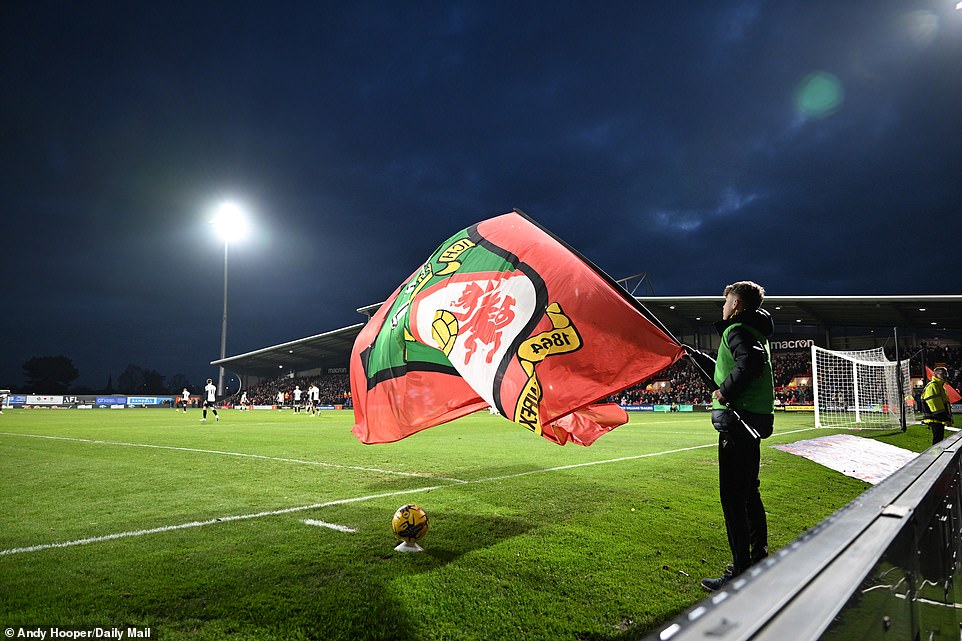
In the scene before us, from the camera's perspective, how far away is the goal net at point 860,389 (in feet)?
77.7

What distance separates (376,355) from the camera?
6.05m

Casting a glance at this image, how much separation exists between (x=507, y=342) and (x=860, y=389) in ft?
86.5

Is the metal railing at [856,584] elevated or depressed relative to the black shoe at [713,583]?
elevated

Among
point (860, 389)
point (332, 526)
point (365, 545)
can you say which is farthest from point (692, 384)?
point (365, 545)

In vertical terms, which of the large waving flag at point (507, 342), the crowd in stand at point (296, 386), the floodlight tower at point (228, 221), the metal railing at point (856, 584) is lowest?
the crowd in stand at point (296, 386)

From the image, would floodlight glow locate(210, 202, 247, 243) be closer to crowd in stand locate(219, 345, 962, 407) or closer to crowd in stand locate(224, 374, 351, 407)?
crowd in stand locate(224, 374, 351, 407)

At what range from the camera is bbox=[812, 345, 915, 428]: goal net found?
23.7 m

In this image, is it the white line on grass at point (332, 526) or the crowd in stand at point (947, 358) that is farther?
the crowd in stand at point (947, 358)

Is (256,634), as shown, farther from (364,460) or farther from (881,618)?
(364,460)

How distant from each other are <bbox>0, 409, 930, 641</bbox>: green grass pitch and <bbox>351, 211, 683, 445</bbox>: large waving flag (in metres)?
1.05

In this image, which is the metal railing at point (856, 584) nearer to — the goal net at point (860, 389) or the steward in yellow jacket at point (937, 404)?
the steward in yellow jacket at point (937, 404)

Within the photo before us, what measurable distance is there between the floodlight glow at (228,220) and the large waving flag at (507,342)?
54.8m

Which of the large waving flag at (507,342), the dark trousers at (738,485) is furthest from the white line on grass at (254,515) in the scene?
the dark trousers at (738,485)

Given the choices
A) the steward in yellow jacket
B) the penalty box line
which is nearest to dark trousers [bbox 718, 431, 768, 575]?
the penalty box line
